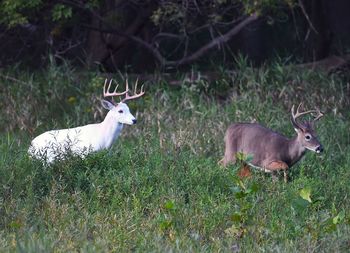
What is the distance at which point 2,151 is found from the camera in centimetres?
1117

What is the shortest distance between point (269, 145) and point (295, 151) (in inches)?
11.7

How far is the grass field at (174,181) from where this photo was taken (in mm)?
8789

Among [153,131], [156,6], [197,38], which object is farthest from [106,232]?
[197,38]

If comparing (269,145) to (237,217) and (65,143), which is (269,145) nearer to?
(65,143)

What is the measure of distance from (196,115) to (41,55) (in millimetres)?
4131

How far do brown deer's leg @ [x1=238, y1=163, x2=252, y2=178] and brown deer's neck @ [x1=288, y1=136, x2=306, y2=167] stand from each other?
539mm

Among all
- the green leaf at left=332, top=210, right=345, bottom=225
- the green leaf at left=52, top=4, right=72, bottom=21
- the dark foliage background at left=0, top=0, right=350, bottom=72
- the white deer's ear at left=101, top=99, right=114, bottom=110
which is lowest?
the dark foliage background at left=0, top=0, right=350, bottom=72

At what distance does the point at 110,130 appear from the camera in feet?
39.9

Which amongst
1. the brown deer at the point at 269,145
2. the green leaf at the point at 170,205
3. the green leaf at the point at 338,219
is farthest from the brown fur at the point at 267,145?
the green leaf at the point at 338,219

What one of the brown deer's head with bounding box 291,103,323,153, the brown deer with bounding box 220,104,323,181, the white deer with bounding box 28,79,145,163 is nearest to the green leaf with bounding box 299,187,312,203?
the brown deer with bounding box 220,104,323,181

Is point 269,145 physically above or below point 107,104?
below

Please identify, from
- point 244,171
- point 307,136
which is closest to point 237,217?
point 244,171

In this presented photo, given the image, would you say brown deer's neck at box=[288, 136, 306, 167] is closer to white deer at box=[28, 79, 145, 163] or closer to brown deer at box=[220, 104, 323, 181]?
brown deer at box=[220, 104, 323, 181]

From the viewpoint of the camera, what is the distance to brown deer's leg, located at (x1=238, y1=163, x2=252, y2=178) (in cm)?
1104
